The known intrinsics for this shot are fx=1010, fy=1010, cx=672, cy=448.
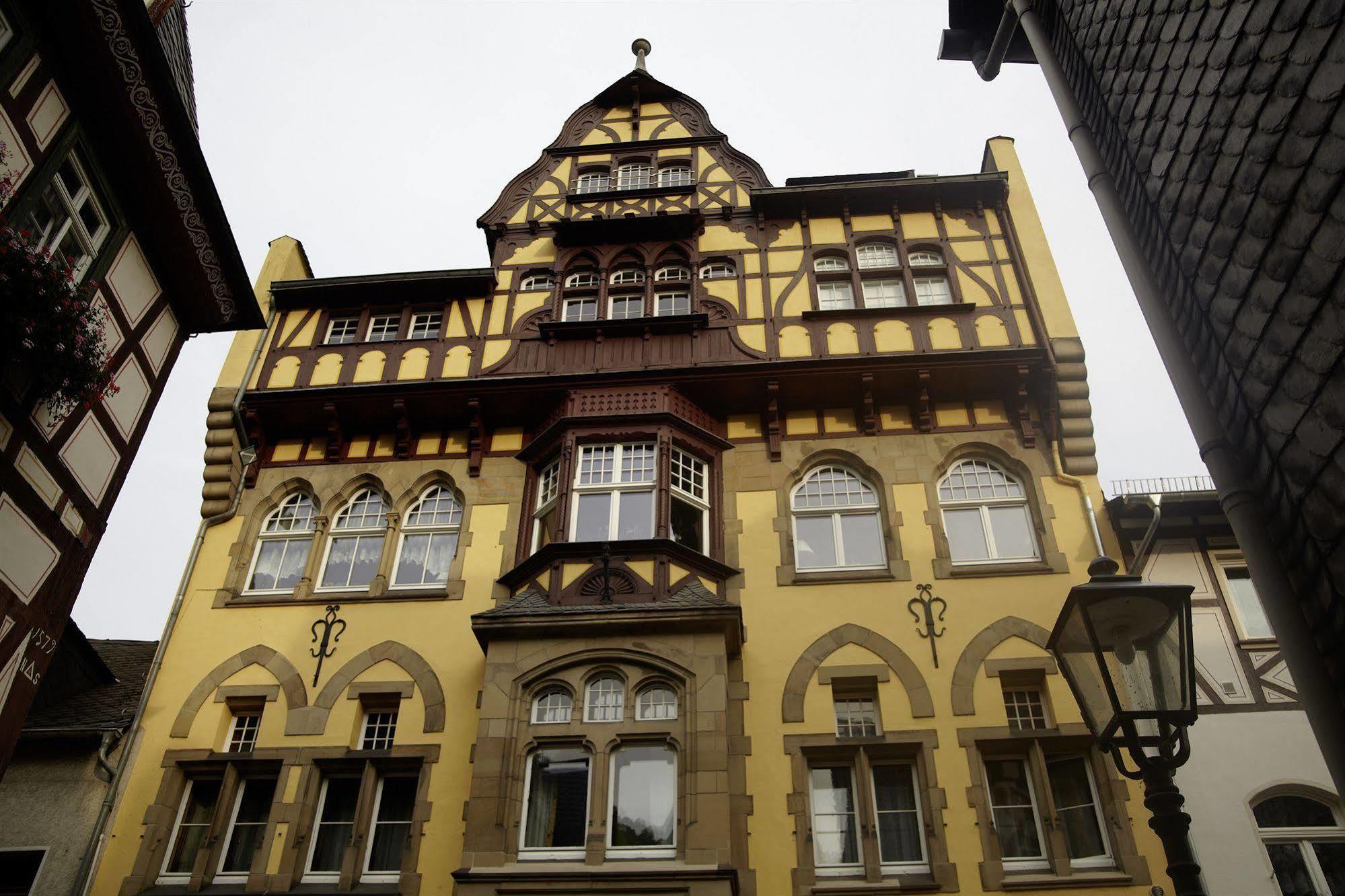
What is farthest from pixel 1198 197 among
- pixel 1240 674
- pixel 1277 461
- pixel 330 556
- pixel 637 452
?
pixel 330 556

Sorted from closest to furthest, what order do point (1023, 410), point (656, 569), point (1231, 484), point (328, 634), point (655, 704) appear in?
1. point (1231, 484)
2. point (655, 704)
3. point (656, 569)
4. point (328, 634)
5. point (1023, 410)

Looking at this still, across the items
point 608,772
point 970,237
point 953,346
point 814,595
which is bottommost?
point 608,772

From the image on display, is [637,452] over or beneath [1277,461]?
over

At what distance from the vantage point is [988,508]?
13.7m

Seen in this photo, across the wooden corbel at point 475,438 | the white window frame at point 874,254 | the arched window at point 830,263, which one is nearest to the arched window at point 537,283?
the wooden corbel at point 475,438

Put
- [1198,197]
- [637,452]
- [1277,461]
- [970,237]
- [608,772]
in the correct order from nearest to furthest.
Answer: [1277,461] < [1198,197] < [608,772] < [637,452] < [970,237]

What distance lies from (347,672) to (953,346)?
376 inches

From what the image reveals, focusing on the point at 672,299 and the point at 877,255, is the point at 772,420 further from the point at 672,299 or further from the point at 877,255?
the point at 877,255

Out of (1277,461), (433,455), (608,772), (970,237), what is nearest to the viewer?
(1277,461)

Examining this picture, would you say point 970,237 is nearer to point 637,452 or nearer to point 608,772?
point 637,452

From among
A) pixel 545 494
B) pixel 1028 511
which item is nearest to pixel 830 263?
pixel 1028 511

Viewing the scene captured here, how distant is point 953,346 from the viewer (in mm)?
14891

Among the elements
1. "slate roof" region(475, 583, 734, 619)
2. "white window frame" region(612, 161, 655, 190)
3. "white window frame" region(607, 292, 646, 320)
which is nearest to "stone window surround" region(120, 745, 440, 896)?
"slate roof" region(475, 583, 734, 619)

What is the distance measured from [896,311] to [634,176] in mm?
6004
